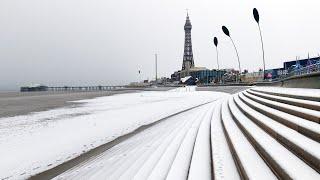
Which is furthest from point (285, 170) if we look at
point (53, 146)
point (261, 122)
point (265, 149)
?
point (53, 146)

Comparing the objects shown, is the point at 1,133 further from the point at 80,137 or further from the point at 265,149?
the point at 265,149

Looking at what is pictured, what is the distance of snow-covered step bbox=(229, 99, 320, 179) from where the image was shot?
490 centimetres

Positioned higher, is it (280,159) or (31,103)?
(280,159)

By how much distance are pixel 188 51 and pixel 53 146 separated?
154 meters

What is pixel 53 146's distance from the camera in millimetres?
12383

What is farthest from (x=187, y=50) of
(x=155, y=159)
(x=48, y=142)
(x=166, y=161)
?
(x=166, y=161)

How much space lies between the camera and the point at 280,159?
18.6ft

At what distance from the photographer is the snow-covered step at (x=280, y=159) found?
490 cm

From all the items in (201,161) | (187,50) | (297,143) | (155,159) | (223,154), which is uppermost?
(187,50)

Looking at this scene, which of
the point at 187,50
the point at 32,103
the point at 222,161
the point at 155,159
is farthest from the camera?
the point at 187,50

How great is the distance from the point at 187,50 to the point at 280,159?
160508 mm

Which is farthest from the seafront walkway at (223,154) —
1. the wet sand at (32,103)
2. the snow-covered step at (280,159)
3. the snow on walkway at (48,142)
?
the wet sand at (32,103)

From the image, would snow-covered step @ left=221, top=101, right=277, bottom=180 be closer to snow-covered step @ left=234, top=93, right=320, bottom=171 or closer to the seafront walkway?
the seafront walkway

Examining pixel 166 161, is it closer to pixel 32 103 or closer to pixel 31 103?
pixel 32 103
